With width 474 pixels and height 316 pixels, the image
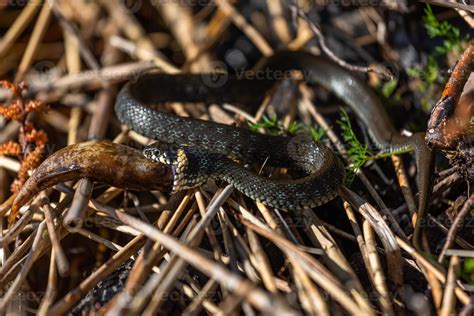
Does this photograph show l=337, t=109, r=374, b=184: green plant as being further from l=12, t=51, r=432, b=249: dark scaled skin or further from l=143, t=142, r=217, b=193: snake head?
l=143, t=142, r=217, b=193: snake head

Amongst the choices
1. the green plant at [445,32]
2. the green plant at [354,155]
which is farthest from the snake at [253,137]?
the green plant at [445,32]

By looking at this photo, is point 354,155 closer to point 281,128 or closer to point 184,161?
point 281,128

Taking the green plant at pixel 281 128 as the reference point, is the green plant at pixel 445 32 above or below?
above

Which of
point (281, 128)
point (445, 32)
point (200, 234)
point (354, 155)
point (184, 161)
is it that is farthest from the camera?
point (281, 128)

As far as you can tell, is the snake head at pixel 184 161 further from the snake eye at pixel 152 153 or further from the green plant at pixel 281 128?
the green plant at pixel 281 128

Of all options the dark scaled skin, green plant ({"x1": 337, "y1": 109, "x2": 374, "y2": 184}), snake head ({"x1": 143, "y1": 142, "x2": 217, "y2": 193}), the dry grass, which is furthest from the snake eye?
green plant ({"x1": 337, "y1": 109, "x2": 374, "y2": 184})

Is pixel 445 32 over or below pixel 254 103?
over

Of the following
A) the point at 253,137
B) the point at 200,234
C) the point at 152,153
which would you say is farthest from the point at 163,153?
the point at 200,234

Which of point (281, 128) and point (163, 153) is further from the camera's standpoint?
point (281, 128)

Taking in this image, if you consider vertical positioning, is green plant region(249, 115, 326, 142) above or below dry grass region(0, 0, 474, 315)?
above
